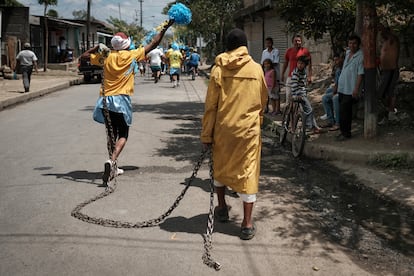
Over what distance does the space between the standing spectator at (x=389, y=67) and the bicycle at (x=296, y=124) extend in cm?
149

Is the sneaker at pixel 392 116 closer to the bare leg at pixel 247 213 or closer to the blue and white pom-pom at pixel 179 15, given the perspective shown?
the blue and white pom-pom at pixel 179 15

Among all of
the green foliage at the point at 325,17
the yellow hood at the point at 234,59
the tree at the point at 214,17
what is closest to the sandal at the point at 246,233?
the yellow hood at the point at 234,59

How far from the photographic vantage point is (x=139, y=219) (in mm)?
4961

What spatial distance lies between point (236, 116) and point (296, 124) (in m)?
4.14

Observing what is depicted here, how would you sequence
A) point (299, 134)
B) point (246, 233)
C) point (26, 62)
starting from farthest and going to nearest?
point (26, 62) → point (299, 134) → point (246, 233)

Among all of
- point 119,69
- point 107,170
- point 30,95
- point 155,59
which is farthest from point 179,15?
point 155,59

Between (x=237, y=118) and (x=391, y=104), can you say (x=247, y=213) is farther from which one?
(x=391, y=104)

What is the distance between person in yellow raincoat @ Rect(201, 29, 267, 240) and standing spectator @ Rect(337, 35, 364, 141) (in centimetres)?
378

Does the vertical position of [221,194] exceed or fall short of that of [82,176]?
it exceeds it

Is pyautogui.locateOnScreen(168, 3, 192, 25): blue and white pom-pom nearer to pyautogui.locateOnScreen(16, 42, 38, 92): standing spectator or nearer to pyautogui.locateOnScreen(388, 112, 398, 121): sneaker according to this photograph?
pyautogui.locateOnScreen(388, 112, 398, 121): sneaker

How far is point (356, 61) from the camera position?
25.5 ft

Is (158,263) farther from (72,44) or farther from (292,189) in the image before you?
(72,44)

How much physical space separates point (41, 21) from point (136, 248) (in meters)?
30.3

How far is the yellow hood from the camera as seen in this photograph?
4.32 metres
